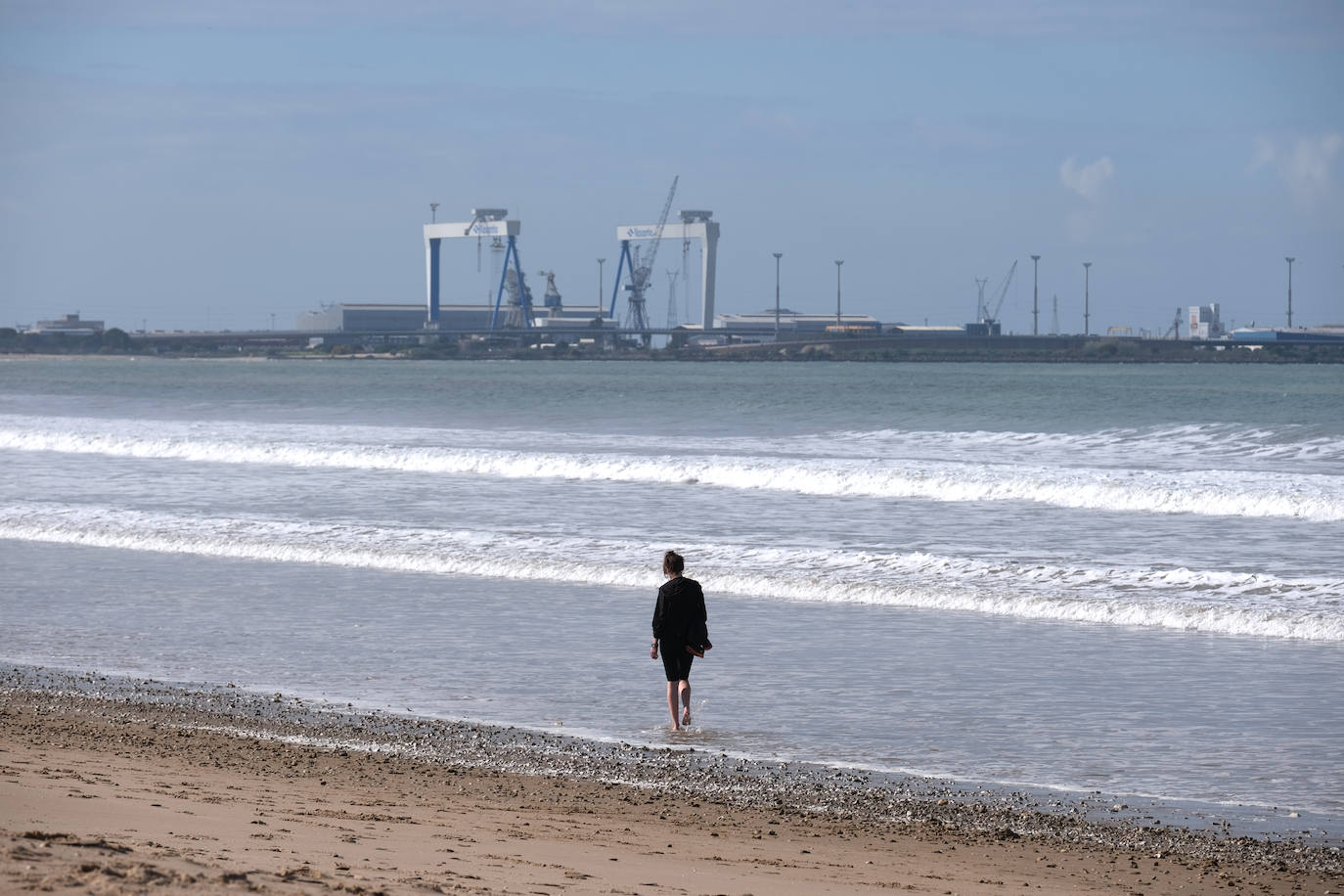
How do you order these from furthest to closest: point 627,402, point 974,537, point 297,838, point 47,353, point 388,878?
point 47,353 < point 627,402 < point 974,537 < point 297,838 < point 388,878

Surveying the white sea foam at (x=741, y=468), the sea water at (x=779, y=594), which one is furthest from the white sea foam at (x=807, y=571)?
the white sea foam at (x=741, y=468)

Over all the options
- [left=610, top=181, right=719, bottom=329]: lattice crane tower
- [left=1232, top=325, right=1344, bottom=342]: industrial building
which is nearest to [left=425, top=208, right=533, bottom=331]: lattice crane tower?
[left=610, top=181, right=719, bottom=329]: lattice crane tower

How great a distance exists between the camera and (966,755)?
816cm

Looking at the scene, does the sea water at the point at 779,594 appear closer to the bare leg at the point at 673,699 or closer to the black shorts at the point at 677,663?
the bare leg at the point at 673,699

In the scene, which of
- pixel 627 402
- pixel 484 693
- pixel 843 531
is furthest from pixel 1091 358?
pixel 484 693

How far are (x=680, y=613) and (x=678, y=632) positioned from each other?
0.13 meters

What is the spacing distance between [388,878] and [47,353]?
657 feet

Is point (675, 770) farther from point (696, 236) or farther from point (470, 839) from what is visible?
point (696, 236)

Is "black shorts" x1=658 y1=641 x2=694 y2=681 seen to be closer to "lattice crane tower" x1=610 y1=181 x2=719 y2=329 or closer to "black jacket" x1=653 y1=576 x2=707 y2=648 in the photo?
"black jacket" x1=653 y1=576 x2=707 y2=648

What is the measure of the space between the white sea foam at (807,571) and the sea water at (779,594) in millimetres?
51

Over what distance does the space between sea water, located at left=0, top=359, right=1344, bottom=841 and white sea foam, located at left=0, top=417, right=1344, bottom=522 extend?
128 millimetres

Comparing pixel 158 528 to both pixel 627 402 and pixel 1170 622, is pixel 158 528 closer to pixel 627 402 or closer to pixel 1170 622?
pixel 1170 622

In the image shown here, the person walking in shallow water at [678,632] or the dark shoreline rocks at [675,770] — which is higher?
the person walking in shallow water at [678,632]

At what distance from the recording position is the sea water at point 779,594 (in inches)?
344
